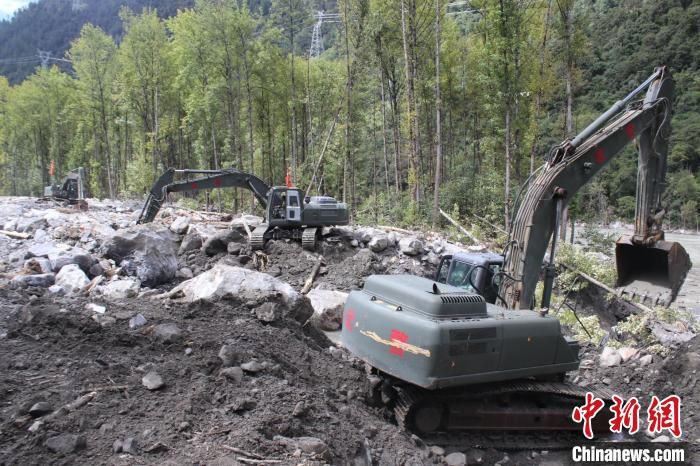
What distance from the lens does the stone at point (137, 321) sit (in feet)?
19.7

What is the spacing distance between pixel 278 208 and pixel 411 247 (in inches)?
148

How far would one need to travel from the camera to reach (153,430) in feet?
12.6

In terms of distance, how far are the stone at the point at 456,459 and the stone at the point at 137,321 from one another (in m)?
3.66

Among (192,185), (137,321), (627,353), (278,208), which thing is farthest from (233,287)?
(192,185)

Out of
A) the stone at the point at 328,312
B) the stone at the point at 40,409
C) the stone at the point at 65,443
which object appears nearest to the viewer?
the stone at the point at 65,443

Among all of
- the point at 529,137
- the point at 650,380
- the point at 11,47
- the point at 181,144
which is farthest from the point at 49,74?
the point at 11,47

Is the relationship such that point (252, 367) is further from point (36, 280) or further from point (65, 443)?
point (36, 280)

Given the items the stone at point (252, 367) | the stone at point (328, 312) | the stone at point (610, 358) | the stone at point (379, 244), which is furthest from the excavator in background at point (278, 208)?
the stone at point (252, 367)

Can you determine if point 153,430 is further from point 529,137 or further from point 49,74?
point 49,74

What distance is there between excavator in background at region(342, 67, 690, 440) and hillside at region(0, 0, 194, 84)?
445 feet

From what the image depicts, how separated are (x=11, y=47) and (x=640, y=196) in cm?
16483

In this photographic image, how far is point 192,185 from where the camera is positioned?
1444 cm

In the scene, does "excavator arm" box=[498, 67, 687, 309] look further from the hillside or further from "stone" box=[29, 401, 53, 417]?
the hillside

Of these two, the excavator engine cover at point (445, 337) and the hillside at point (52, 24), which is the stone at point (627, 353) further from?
the hillside at point (52, 24)
